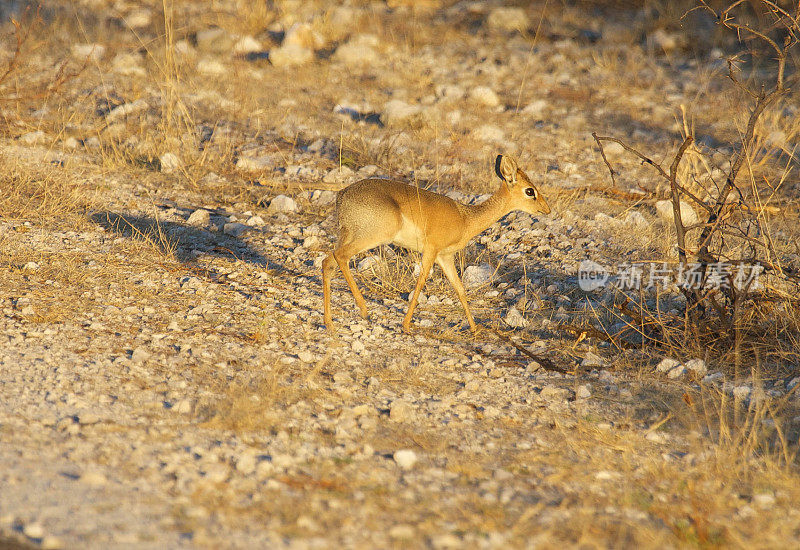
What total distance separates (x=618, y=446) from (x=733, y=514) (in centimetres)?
70

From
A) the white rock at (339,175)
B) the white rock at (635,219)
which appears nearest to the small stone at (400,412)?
the white rock at (635,219)

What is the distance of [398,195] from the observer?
5.64 m

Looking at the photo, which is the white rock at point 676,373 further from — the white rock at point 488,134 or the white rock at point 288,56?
the white rock at point 288,56

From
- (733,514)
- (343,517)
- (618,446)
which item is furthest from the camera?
(618,446)

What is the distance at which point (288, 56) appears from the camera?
11672 mm

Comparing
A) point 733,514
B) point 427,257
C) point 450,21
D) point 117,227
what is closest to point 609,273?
point 427,257

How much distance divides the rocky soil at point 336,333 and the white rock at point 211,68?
3cm

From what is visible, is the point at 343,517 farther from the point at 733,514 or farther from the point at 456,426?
the point at 733,514

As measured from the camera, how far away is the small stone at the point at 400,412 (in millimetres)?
4066

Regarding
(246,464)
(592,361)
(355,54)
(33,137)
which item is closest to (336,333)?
(592,361)

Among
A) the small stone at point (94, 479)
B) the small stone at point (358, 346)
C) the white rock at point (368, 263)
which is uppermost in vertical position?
the small stone at point (94, 479)

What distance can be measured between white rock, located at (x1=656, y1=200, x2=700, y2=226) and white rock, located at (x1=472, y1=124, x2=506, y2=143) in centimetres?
249

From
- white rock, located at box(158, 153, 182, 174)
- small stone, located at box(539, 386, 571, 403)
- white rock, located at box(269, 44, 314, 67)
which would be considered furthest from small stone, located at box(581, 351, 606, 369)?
white rock, located at box(269, 44, 314, 67)

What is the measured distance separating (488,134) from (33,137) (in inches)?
203
